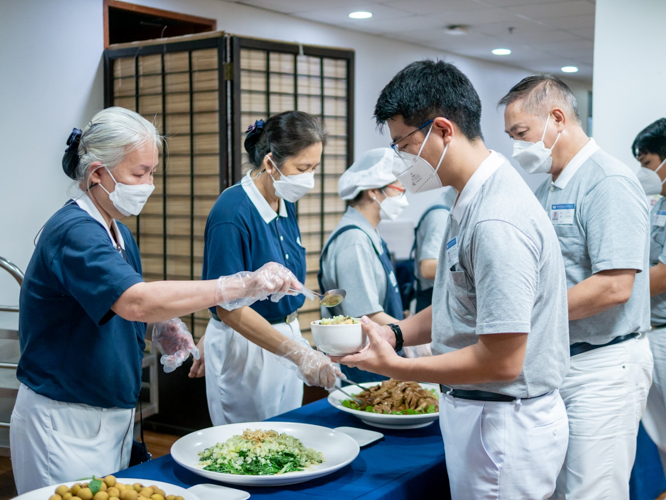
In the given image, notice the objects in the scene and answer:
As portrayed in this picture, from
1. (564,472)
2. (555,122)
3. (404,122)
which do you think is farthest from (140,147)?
(564,472)

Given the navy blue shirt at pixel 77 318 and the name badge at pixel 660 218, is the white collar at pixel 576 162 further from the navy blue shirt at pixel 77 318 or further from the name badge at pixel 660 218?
the navy blue shirt at pixel 77 318

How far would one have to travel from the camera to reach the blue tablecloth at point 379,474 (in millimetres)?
1385

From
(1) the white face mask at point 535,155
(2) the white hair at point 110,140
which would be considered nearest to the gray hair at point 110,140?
(2) the white hair at point 110,140

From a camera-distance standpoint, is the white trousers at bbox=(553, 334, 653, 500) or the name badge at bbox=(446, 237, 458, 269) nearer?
the name badge at bbox=(446, 237, 458, 269)

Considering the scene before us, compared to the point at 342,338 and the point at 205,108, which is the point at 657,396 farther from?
the point at 205,108

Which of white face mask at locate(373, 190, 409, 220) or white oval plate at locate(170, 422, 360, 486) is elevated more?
white face mask at locate(373, 190, 409, 220)

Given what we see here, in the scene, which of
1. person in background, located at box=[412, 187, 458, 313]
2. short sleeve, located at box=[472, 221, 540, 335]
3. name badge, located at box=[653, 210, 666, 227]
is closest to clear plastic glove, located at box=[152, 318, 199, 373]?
short sleeve, located at box=[472, 221, 540, 335]

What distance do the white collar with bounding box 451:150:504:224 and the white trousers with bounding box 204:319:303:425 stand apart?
1.01m

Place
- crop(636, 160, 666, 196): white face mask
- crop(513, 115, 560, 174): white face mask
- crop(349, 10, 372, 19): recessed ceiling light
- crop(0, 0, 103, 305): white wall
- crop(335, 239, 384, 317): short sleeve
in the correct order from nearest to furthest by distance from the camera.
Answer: crop(513, 115, 560, 174): white face mask < crop(335, 239, 384, 317): short sleeve < crop(636, 160, 666, 196): white face mask < crop(0, 0, 103, 305): white wall < crop(349, 10, 372, 19): recessed ceiling light

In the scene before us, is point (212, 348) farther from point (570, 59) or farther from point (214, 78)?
point (570, 59)

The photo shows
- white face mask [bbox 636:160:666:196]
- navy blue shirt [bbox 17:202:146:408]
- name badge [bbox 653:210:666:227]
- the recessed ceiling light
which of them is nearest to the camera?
navy blue shirt [bbox 17:202:146:408]

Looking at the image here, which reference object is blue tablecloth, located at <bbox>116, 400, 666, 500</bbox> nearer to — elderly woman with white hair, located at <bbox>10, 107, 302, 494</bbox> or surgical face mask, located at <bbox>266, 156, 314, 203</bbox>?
elderly woman with white hair, located at <bbox>10, 107, 302, 494</bbox>

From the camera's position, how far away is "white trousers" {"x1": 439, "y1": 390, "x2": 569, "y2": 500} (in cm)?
130

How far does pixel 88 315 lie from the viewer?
1.52 m
